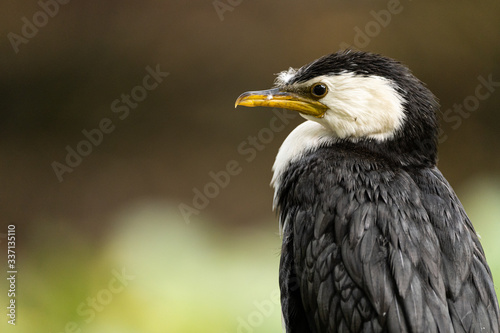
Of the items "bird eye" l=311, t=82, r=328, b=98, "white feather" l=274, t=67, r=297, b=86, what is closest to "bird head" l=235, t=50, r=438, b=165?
"bird eye" l=311, t=82, r=328, b=98

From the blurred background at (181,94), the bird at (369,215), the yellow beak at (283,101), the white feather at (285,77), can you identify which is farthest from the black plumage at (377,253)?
the blurred background at (181,94)

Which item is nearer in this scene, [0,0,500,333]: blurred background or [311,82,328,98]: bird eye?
[311,82,328,98]: bird eye

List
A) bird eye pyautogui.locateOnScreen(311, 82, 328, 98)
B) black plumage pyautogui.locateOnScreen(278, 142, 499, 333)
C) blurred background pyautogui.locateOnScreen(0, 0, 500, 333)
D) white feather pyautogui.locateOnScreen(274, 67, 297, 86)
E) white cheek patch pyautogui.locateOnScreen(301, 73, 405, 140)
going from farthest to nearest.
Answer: blurred background pyautogui.locateOnScreen(0, 0, 500, 333)
white feather pyautogui.locateOnScreen(274, 67, 297, 86)
bird eye pyautogui.locateOnScreen(311, 82, 328, 98)
white cheek patch pyautogui.locateOnScreen(301, 73, 405, 140)
black plumage pyautogui.locateOnScreen(278, 142, 499, 333)

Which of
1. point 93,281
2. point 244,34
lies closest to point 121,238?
point 93,281

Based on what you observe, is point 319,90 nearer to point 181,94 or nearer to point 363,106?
point 363,106

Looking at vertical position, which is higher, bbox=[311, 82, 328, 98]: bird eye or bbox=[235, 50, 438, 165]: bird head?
bbox=[311, 82, 328, 98]: bird eye

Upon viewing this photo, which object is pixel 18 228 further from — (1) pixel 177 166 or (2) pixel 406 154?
(2) pixel 406 154

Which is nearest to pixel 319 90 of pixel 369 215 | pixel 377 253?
pixel 369 215

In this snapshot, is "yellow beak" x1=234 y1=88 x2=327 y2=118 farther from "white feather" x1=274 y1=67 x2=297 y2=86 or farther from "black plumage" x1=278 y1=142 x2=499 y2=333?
"black plumage" x1=278 y1=142 x2=499 y2=333

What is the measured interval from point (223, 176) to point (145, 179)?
854 mm

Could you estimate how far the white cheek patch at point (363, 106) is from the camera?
3162 mm

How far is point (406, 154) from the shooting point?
10.6 ft

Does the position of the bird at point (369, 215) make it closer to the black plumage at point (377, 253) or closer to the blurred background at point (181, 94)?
the black plumage at point (377, 253)

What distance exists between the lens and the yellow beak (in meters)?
3.37
